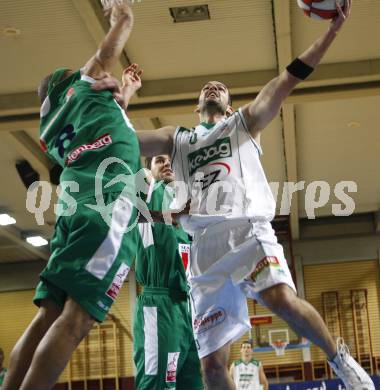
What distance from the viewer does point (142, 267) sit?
6578 mm

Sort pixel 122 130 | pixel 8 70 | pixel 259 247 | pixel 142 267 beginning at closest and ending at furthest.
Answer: pixel 122 130
pixel 259 247
pixel 142 267
pixel 8 70

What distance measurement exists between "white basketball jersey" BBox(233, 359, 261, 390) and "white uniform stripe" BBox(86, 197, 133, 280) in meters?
12.2

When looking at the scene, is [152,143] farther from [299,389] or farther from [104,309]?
[299,389]

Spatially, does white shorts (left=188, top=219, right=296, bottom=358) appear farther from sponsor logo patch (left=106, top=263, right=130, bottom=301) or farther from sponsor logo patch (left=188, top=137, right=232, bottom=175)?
sponsor logo patch (left=106, top=263, right=130, bottom=301)

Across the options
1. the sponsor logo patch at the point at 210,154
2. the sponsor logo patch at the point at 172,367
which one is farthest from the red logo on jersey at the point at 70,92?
the sponsor logo patch at the point at 172,367

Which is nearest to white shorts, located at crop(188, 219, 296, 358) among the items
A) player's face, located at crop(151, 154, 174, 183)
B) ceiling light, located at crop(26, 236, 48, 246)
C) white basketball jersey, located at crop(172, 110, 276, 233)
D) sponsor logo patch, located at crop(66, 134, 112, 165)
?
white basketball jersey, located at crop(172, 110, 276, 233)

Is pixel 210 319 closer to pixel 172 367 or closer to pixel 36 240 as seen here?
pixel 172 367

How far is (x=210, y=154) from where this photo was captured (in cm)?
518

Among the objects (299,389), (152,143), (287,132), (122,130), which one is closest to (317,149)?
(287,132)

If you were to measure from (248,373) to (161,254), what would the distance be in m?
9.76

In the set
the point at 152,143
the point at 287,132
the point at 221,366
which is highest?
the point at 287,132

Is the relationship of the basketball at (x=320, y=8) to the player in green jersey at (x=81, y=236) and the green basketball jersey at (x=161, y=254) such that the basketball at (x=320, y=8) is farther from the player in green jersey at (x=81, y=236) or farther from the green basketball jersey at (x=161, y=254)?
the green basketball jersey at (x=161, y=254)

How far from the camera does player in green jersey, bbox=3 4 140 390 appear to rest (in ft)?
11.5

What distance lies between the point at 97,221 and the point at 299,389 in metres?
13.2
